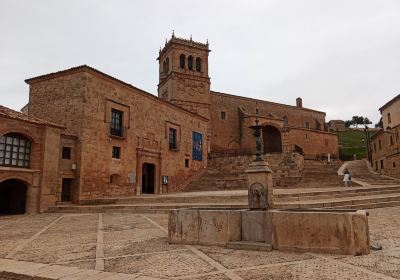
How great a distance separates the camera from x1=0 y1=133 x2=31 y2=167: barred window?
44.5 ft

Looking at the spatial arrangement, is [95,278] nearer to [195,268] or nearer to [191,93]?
[195,268]

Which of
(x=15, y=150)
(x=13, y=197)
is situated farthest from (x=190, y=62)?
(x=13, y=197)

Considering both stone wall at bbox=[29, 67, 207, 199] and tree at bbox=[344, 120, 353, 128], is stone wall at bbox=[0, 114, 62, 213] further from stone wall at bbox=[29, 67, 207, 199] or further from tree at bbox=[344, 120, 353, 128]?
tree at bbox=[344, 120, 353, 128]

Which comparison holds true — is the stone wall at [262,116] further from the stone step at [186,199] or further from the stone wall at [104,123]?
the stone step at [186,199]

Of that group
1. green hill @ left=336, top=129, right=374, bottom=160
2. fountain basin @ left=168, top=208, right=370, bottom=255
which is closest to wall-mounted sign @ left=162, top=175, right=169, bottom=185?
fountain basin @ left=168, top=208, right=370, bottom=255

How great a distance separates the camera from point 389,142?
30438 millimetres

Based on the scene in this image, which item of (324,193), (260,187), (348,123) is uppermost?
(348,123)

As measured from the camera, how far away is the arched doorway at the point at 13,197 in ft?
49.3

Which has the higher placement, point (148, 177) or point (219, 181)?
point (148, 177)

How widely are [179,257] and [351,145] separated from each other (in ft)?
213

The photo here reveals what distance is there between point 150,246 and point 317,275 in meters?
3.60

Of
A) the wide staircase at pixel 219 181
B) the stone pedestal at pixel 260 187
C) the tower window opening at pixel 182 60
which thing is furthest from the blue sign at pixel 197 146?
the stone pedestal at pixel 260 187

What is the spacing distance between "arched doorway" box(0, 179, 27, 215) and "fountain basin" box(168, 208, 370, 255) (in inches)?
455

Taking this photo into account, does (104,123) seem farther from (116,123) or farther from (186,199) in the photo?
(186,199)
